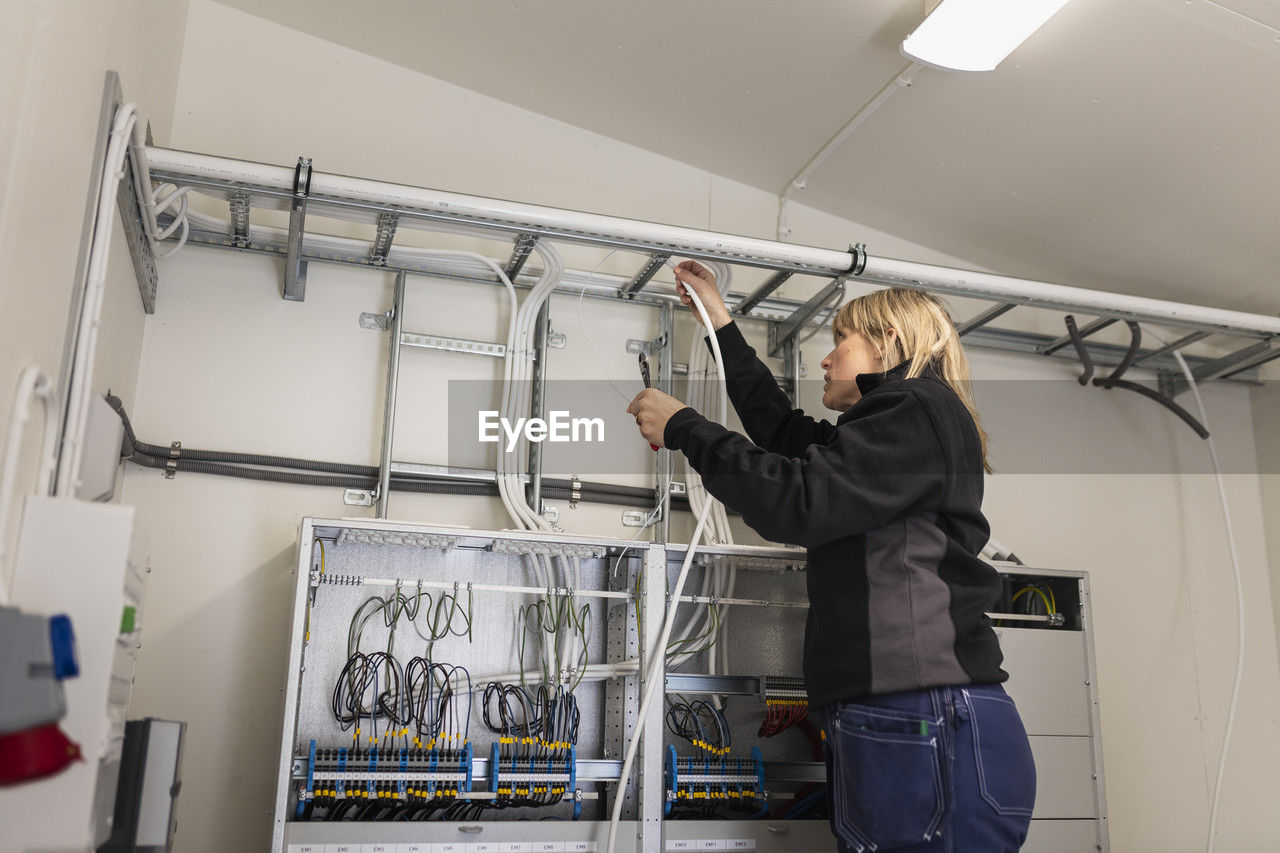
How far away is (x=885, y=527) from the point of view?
187 centimetres

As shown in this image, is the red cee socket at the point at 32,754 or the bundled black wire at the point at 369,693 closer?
the red cee socket at the point at 32,754

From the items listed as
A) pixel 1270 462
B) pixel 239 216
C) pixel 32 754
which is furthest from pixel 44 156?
pixel 1270 462

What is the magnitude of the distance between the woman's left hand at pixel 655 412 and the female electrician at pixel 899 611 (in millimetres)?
52

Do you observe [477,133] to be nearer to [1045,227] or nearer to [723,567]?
[723,567]

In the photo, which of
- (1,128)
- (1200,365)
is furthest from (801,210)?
(1,128)

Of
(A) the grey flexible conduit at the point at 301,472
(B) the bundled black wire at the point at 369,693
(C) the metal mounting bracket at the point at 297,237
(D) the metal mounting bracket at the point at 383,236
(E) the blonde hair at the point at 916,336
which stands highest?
(D) the metal mounting bracket at the point at 383,236

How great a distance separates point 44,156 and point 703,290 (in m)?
1.58

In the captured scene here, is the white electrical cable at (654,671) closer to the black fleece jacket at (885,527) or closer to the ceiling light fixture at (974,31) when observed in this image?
the black fleece jacket at (885,527)

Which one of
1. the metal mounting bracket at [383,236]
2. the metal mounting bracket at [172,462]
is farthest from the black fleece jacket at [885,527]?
the metal mounting bracket at [172,462]

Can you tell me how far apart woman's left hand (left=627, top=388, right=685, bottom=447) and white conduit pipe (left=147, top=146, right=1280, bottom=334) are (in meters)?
0.64

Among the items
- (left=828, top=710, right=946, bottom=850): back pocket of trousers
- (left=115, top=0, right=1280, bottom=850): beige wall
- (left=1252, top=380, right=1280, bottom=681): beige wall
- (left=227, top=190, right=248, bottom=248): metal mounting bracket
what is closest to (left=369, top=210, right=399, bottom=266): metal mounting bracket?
(left=115, top=0, right=1280, bottom=850): beige wall

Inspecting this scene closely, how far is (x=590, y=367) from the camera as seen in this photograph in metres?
3.10

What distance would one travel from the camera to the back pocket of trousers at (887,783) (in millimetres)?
1710

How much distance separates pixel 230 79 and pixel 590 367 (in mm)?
1316
